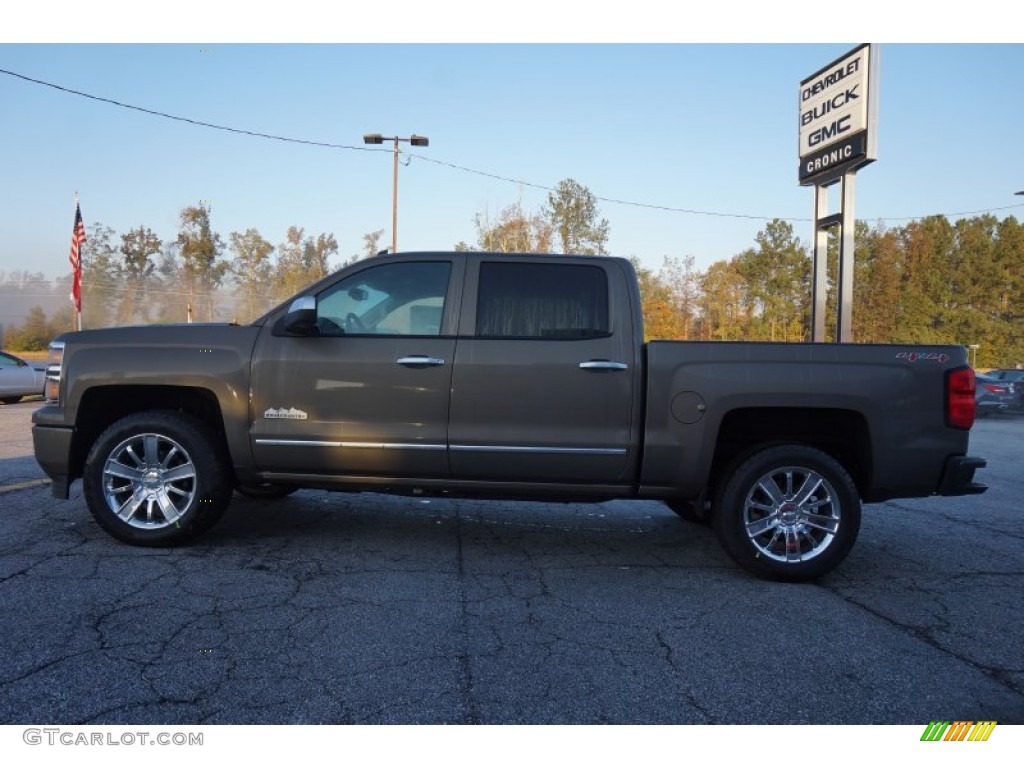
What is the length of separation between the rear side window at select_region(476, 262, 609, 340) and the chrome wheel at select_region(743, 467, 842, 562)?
140 cm

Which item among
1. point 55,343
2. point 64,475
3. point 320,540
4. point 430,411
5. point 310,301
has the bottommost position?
point 320,540

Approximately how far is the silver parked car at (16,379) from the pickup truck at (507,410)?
544 inches

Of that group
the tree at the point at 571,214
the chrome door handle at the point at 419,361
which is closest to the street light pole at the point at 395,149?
the tree at the point at 571,214

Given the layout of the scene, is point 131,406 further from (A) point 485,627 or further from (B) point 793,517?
(B) point 793,517

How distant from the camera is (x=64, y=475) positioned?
4.80m

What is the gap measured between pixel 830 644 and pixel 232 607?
2.86 meters

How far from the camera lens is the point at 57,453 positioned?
15.7 ft

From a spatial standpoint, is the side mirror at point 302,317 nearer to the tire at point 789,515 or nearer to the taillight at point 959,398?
the tire at point 789,515

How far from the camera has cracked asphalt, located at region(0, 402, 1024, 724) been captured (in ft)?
8.95

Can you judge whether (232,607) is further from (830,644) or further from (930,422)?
(930,422)

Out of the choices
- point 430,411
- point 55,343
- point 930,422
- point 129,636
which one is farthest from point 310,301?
point 930,422

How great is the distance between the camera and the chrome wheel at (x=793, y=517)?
4.41 metres

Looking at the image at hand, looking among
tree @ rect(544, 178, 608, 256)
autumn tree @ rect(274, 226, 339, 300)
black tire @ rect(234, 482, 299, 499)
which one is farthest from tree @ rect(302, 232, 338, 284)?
black tire @ rect(234, 482, 299, 499)

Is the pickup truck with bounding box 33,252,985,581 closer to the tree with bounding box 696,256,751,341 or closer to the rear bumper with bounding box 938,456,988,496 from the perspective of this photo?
the rear bumper with bounding box 938,456,988,496
